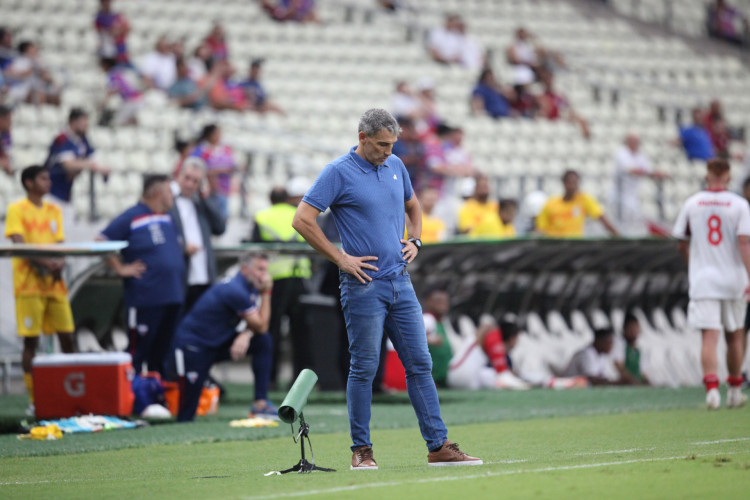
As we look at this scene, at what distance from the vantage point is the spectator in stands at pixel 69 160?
48.7 feet

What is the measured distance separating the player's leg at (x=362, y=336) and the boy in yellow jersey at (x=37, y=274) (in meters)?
5.50

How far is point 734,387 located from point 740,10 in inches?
924

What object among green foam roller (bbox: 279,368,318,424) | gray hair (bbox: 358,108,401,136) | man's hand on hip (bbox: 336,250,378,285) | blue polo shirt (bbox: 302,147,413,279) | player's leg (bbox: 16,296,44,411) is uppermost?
gray hair (bbox: 358,108,401,136)

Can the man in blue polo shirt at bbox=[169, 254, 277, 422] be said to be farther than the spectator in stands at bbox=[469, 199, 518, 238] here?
No

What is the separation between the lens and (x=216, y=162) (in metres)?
15.9

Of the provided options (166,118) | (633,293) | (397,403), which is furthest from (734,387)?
(166,118)

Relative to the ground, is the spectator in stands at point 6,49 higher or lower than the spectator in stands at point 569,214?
higher

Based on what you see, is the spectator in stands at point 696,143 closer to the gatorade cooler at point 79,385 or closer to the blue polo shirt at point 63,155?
the blue polo shirt at point 63,155

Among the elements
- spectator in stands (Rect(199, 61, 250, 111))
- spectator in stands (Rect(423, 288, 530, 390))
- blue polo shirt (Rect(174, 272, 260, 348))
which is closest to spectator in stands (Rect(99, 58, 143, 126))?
spectator in stands (Rect(199, 61, 250, 111))

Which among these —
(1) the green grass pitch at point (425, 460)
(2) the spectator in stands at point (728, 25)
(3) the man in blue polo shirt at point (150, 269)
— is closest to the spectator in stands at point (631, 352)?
(1) the green grass pitch at point (425, 460)

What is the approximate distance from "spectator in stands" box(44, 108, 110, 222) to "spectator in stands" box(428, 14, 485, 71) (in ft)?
39.1

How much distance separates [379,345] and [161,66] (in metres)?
13.3

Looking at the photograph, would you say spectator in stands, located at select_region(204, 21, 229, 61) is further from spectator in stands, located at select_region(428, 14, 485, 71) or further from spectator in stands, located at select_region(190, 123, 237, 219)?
spectator in stands, located at select_region(428, 14, 485, 71)

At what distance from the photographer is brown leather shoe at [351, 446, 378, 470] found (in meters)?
7.31
